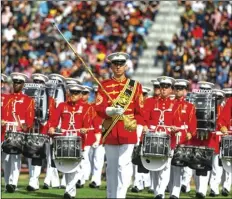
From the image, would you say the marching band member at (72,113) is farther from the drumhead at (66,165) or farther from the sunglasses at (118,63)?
the sunglasses at (118,63)

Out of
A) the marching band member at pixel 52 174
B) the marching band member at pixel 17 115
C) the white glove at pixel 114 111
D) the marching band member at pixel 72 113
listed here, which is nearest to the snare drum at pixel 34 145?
the marching band member at pixel 17 115

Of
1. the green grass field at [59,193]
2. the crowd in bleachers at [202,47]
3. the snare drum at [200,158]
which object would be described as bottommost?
the green grass field at [59,193]

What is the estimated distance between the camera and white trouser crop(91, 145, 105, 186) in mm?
24434

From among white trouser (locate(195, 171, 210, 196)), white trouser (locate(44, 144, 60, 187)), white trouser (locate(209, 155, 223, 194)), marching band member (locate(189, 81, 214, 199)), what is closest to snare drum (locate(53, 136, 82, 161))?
marching band member (locate(189, 81, 214, 199))

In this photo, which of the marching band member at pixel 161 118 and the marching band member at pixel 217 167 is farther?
the marching band member at pixel 217 167

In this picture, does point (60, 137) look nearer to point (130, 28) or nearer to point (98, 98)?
point (98, 98)

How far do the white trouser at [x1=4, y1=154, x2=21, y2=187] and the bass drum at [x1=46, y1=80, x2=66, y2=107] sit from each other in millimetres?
2131

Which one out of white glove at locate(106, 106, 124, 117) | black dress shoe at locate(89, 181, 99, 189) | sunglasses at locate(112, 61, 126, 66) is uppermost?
sunglasses at locate(112, 61, 126, 66)

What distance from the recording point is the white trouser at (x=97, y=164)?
24.4 metres

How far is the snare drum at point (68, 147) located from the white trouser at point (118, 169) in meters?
3.61

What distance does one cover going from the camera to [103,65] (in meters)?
34.2

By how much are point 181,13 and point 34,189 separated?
1436 cm

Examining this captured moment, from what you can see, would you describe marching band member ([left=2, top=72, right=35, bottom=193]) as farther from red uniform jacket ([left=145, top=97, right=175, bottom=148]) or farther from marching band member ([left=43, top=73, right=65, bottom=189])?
red uniform jacket ([left=145, top=97, right=175, bottom=148])

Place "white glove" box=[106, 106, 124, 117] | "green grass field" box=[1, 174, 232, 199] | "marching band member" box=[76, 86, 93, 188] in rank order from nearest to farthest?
1. "white glove" box=[106, 106, 124, 117]
2. "green grass field" box=[1, 174, 232, 199]
3. "marching band member" box=[76, 86, 93, 188]
